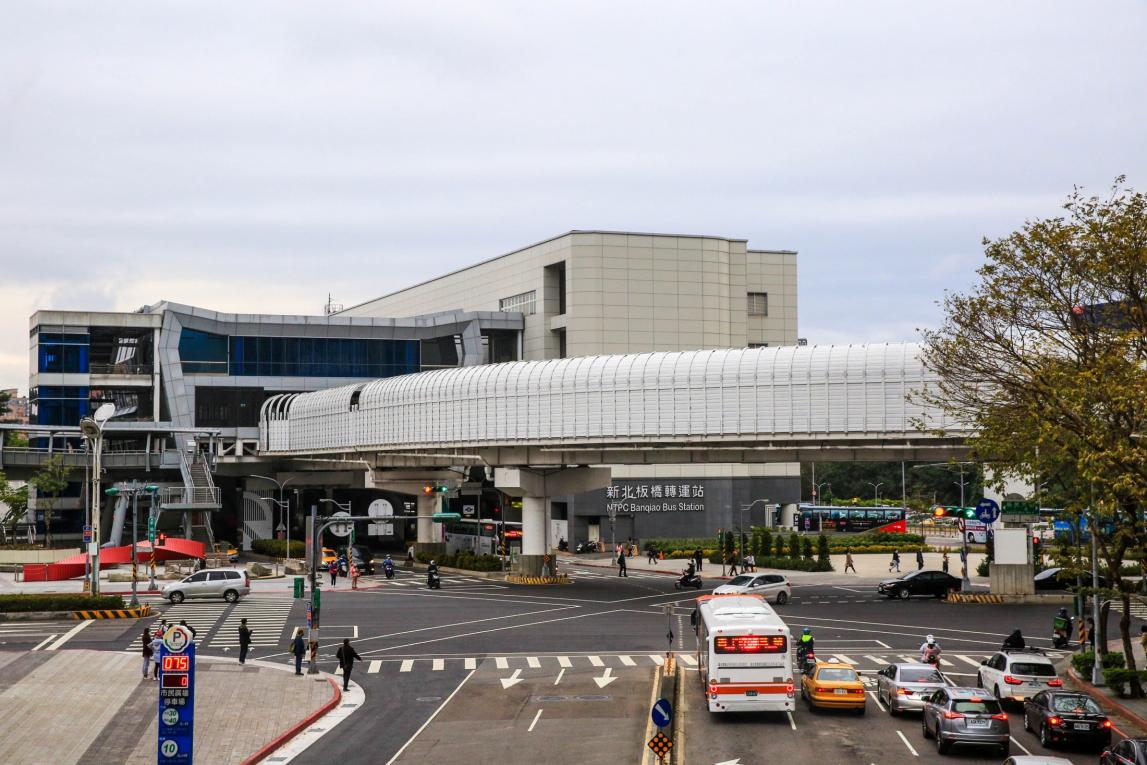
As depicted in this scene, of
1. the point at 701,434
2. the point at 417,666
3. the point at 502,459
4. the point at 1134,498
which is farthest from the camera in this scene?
the point at 502,459

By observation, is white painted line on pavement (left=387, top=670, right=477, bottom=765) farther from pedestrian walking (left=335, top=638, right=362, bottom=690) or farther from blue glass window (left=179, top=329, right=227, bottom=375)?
blue glass window (left=179, top=329, right=227, bottom=375)

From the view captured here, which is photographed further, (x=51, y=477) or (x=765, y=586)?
(x=51, y=477)

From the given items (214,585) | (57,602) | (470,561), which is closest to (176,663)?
(57,602)

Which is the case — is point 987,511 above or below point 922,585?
above

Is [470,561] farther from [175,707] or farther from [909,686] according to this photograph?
[175,707]

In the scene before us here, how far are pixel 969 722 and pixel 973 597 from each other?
126ft

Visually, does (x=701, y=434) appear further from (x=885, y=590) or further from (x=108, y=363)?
(x=108, y=363)

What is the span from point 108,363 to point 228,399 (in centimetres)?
1088

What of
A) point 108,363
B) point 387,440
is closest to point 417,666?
point 387,440

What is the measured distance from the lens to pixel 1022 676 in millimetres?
35688

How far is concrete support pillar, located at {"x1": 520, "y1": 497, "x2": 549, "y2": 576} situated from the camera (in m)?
77.3

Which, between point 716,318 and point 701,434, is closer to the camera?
point 701,434

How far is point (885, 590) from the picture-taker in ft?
224

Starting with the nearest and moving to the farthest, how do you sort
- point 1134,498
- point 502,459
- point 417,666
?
point 1134,498 → point 417,666 → point 502,459
